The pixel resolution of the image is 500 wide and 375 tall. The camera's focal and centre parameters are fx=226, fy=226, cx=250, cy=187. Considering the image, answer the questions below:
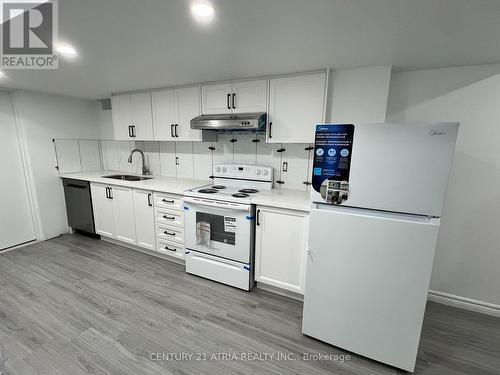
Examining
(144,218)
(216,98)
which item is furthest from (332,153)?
(144,218)

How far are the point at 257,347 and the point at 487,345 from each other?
1778 millimetres

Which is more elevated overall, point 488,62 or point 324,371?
point 488,62

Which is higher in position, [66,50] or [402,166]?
[66,50]

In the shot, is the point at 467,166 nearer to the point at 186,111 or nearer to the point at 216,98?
the point at 216,98

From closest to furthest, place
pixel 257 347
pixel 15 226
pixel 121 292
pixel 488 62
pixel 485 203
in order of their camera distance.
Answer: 1. pixel 257 347
2. pixel 488 62
3. pixel 485 203
4. pixel 121 292
5. pixel 15 226

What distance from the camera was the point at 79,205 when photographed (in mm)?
A: 3387

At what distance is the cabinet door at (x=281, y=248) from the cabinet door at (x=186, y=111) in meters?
1.35

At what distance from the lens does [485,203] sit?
198cm

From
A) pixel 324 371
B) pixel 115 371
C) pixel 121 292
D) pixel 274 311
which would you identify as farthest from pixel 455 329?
pixel 121 292

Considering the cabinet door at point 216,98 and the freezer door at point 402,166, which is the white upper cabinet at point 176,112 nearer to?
the cabinet door at point 216,98

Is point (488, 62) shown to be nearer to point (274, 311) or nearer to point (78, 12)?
point (274, 311)

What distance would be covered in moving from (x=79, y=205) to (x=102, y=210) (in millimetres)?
505

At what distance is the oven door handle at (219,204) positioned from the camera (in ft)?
7.07

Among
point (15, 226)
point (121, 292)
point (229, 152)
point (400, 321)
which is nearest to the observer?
point (400, 321)
